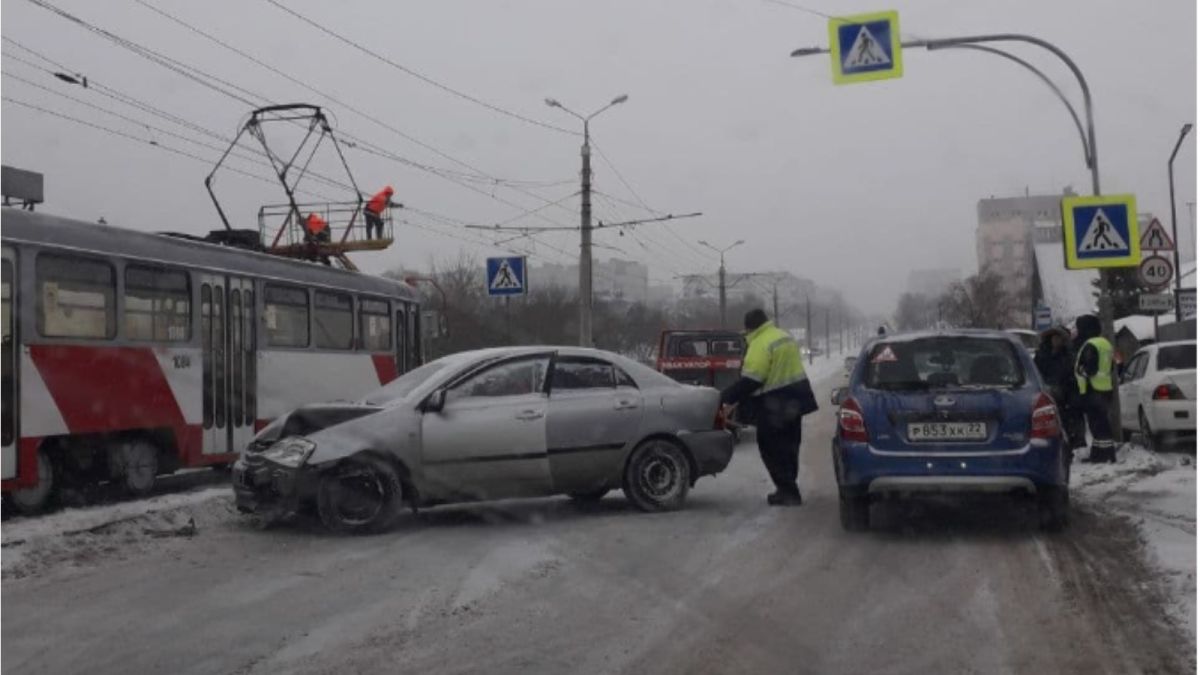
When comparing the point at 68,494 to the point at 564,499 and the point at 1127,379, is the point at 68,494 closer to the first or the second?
the point at 564,499

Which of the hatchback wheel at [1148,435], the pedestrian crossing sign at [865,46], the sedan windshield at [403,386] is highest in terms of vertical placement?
the pedestrian crossing sign at [865,46]

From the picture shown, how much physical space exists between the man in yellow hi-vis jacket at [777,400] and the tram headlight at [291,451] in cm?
362

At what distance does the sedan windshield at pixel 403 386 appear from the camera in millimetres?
10727

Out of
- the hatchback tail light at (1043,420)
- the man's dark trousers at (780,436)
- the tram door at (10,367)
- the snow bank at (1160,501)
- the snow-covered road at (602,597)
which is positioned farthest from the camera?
the man's dark trousers at (780,436)

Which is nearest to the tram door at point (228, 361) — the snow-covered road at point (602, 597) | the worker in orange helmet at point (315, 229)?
the snow-covered road at point (602, 597)

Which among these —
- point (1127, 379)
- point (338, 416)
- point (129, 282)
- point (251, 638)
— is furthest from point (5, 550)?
point (1127, 379)

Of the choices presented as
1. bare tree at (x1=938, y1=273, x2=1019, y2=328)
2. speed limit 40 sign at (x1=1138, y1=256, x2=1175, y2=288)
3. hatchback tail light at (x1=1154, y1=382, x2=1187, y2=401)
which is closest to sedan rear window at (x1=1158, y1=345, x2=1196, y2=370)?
hatchback tail light at (x1=1154, y1=382, x2=1187, y2=401)

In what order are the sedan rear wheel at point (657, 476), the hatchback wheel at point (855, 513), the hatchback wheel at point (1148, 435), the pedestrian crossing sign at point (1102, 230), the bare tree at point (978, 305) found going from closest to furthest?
the hatchback wheel at point (855, 513) → the sedan rear wheel at point (657, 476) → the pedestrian crossing sign at point (1102, 230) → the hatchback wheel at point (1148, 435) → the bare tree at point (978, 305)

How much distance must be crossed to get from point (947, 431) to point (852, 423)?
2.29ft

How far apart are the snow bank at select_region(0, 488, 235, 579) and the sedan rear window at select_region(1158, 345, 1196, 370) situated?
12466mm

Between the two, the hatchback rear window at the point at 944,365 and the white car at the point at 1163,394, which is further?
the white car at the point at 1163,394

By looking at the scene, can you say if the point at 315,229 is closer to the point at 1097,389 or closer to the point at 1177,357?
the point at 1097,389

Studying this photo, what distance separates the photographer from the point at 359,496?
33.7ft

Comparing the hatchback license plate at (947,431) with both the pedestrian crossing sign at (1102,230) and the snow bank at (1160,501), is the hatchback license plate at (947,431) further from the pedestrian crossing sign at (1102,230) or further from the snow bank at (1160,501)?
the pedestrian crossing sign at (1102,230)
